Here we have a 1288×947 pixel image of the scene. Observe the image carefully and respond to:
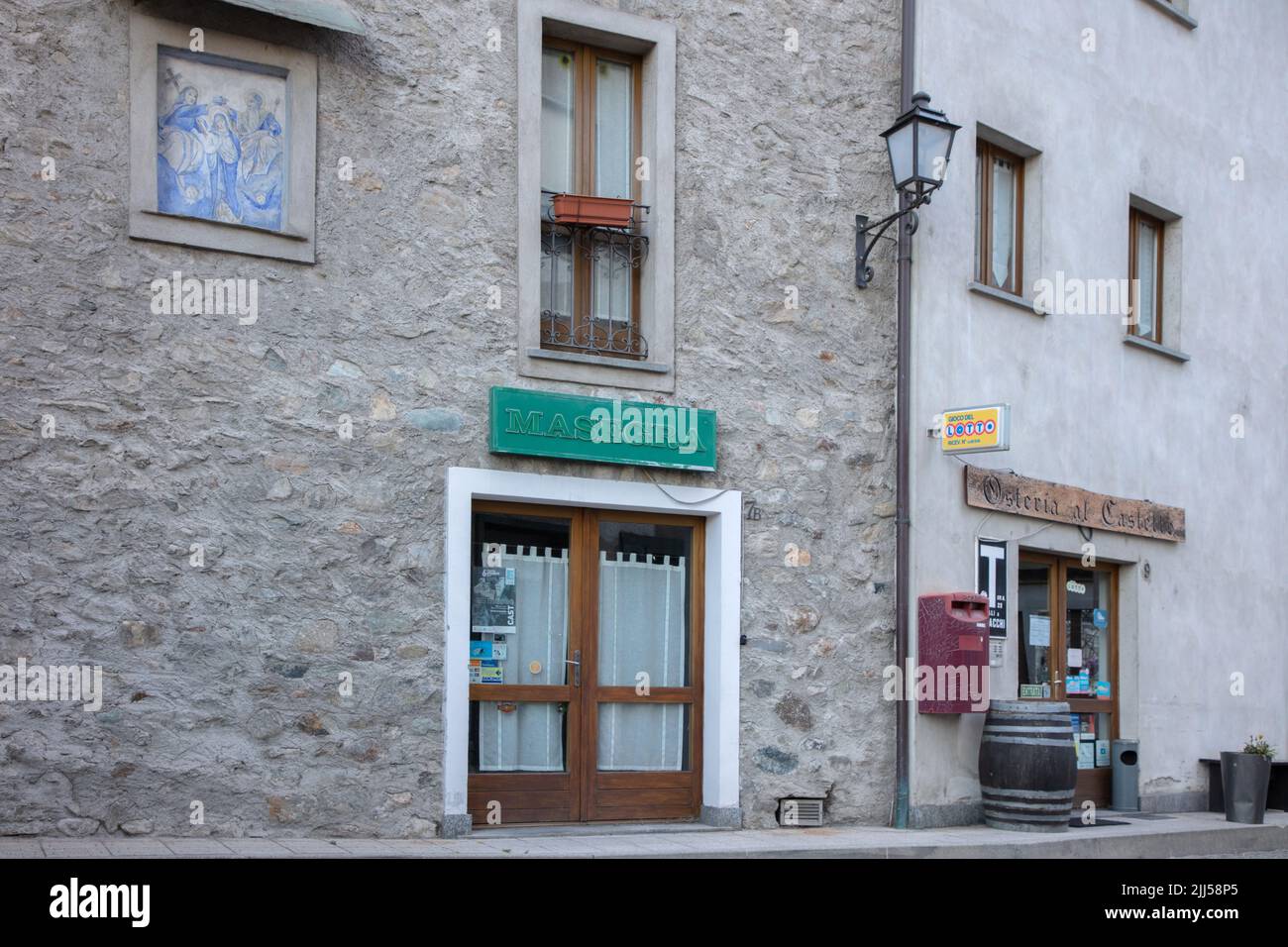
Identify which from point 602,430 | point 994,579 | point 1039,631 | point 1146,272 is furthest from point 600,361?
point 1146,272

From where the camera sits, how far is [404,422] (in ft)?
29.0

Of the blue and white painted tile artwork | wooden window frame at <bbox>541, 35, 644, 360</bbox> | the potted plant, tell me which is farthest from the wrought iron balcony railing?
the potted plant

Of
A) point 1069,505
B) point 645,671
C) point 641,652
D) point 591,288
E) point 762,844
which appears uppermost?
point 591,288

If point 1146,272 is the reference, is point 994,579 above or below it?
below

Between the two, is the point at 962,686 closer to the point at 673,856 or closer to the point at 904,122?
the point at 673,856

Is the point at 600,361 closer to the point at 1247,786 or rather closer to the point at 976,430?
the point at 976,430

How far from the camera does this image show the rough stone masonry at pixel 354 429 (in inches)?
309

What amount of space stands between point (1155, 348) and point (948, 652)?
165 inches

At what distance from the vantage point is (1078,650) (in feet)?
41.2

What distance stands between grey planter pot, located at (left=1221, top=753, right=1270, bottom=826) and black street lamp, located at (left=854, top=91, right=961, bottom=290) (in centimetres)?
524

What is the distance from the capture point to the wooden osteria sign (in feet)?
37.4

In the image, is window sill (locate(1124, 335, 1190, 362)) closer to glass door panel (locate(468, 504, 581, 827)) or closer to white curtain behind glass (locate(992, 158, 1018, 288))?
white curtain behind glass (locate(992, 158, 1018, 288))

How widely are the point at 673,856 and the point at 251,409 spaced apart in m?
3.37

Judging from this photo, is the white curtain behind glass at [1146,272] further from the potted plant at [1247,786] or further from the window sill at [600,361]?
the window sill at [600,361]
